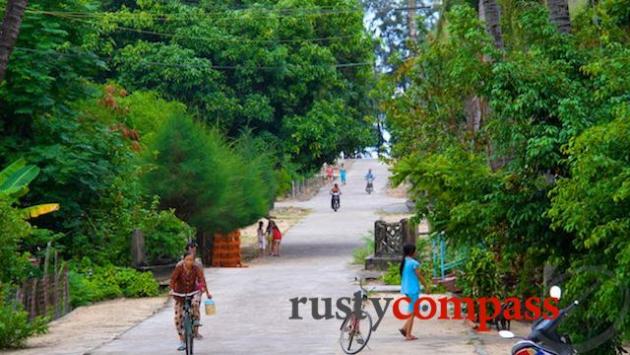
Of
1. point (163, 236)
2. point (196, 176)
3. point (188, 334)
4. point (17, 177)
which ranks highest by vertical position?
point (196, 176)

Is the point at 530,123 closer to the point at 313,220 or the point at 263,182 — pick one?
the point at 263,182

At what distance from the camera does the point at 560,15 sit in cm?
1781

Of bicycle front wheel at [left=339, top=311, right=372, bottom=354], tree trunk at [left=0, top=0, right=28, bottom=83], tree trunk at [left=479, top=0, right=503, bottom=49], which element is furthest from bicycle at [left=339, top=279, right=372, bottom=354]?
tree trunk at [left=479, top=0, right=503, bottom=49]

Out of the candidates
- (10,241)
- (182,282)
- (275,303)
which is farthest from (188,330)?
(275,303)

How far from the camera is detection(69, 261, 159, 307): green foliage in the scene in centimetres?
3033

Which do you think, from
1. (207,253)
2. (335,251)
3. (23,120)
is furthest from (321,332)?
(335,251)

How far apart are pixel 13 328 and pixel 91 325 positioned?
427 centimetres

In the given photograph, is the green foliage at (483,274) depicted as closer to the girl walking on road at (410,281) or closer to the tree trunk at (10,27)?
the girl walking on road at (410,281)

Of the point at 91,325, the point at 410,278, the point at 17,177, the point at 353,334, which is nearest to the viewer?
the point at 353,334

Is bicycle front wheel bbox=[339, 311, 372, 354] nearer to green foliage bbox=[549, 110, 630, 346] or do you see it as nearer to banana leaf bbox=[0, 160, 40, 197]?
green foliage bbox=[549, 110, 630, 346]

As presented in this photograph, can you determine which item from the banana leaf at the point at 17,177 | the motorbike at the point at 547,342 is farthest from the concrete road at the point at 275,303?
the motorbike at the point at 547,342

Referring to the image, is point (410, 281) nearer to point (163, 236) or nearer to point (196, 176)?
point (163, 236)

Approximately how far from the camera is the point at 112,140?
33.8 m

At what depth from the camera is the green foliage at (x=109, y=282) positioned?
3033cm
